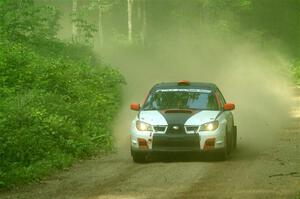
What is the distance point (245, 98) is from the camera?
37.4 meters

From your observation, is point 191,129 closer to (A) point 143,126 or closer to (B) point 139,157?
(A) point 143,126

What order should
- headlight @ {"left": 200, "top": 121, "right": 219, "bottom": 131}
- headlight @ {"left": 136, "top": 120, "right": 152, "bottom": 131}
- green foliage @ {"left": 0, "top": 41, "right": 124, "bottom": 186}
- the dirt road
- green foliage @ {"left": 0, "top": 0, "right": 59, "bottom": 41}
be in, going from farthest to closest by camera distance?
green foliage @ {"left": 0, "top": 0, "right": 59, "bottom": 41} < headlight @ {"left": 136, "top": 120, "right": 152, "bottom": 131} < headlight @ {"left": 200, "top": 121, "right": 219, "bottom": 131} < green foliage @ {"left": 0, "top": 41, "right": 124, "bottom": 186} < the dirt road

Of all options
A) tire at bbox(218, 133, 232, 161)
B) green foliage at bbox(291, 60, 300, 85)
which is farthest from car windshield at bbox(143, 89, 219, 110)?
green foliage at bbox(291, 60, 300, 85)

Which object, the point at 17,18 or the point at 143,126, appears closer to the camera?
the point at 143,126

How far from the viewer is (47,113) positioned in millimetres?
19141

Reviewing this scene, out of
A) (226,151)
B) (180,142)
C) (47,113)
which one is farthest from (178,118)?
(47,113)

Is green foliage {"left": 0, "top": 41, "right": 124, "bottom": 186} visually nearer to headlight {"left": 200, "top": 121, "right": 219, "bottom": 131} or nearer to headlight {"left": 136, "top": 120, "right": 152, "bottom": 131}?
headlight {"left": 136, "top": 120, "right": 152, "bottom": 131}

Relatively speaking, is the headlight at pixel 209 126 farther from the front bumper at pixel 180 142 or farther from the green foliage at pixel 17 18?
the green foliage at pixel 17 18

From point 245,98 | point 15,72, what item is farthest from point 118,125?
point 245,98

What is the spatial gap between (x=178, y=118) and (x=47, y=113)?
4.13 meters

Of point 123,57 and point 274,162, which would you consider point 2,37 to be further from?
point 123,57

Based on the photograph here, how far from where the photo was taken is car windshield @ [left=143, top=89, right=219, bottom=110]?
17.7 metres

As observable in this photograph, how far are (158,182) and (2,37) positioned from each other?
16349 mm

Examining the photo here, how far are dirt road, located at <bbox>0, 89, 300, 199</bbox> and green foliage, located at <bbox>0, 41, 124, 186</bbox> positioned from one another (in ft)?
2.44
